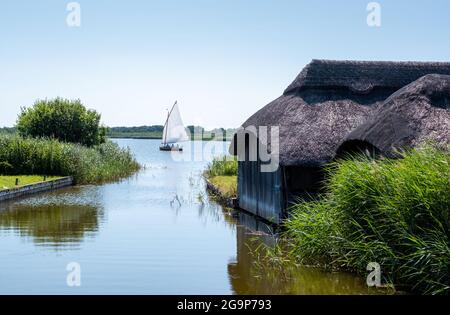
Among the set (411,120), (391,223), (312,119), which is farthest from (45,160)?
(391,223)

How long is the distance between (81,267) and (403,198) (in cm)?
562

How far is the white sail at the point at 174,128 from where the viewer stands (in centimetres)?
7319

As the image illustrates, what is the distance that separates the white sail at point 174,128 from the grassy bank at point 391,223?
61.7 m

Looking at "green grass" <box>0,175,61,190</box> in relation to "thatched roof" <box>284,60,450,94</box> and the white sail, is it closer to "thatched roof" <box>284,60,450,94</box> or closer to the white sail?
"thatched roof" <box>284,60,450,94</box>

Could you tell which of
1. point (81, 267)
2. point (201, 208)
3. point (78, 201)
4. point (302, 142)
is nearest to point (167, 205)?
point (201, 208)

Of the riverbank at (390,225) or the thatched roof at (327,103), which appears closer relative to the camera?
the riverbank at (390,225)

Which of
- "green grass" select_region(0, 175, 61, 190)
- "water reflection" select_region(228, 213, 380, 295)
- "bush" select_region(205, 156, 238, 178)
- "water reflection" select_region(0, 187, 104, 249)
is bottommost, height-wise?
"water reflection" select_region(228, 213, 380, 295)

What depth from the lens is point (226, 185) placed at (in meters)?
25.9

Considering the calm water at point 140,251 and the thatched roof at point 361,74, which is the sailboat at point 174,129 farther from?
the thatched roof at point 361,74

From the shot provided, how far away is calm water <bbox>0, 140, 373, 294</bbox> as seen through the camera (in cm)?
976

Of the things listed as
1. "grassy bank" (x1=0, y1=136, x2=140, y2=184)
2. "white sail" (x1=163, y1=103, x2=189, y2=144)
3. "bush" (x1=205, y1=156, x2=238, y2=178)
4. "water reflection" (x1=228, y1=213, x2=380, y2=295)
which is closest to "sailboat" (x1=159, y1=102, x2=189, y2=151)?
"white sail" (x1=163, y1=103, x2=189, y2=144)

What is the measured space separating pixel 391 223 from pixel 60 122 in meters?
33.5

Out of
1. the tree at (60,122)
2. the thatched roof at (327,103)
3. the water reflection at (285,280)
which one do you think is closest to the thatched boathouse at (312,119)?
the thatched roof at (327,103)
